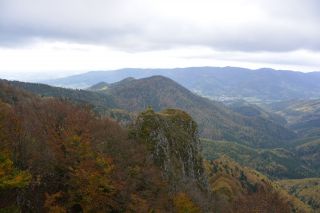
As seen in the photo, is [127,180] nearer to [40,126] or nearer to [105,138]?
[105,138]

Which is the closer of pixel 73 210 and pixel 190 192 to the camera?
pixel 73 210

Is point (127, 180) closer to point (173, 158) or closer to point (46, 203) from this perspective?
point (46, 203)

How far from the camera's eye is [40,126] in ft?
204

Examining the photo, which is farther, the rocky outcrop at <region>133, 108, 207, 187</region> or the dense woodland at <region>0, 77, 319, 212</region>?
the rocky outcrop at <region>133, 108, 207, 187</region>

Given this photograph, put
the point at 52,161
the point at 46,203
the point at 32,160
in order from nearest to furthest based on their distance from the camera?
the point at 46,203 < the point at 32,160 < the point at 52,161

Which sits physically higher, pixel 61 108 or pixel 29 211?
pixel 61 108

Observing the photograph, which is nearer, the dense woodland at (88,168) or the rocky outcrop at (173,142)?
the dense woodland at (88,168)

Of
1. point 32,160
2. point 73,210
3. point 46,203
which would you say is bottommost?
point 73,210

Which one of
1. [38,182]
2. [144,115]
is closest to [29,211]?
[38,182]

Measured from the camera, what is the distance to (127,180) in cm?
5691

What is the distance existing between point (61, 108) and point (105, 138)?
18627 mm

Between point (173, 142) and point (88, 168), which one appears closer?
point (88, 168)

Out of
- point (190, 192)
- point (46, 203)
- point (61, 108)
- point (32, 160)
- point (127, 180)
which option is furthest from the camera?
point (61, 108)

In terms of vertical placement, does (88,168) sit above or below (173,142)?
above
